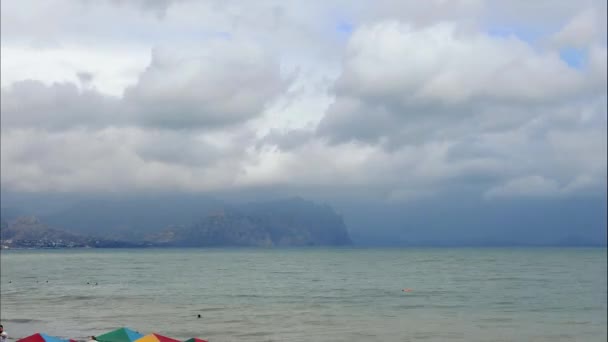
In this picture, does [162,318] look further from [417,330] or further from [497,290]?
[497,290]

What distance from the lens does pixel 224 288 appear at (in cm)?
9694

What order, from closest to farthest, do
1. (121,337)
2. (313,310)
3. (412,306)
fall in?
(121,337) → (313,310) → (412,306)

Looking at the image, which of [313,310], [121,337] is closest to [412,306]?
[313,310]

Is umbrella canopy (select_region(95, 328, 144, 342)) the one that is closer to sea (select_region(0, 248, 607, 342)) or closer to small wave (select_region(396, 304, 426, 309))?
sea (select_region(0, 248, 607, 342))

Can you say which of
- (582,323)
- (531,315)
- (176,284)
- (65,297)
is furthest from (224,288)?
(582,323)

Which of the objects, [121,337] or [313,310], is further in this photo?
[313,310]

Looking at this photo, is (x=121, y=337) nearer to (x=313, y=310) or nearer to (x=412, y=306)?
(x=313, y=310)

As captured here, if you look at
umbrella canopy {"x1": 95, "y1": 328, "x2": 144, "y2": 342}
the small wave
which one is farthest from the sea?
umbrella canopy {"x1": 95, "y1": 328, "x2": 144, "y2": 342}

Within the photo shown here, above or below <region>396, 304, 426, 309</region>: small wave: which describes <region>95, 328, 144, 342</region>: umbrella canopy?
above

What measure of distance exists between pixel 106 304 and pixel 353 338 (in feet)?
121

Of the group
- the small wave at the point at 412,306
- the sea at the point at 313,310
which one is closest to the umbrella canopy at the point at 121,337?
the sea at the point at 313,310

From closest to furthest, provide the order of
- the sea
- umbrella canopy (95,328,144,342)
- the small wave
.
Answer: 1. umbrella canopy (95,328,144,342)
2. the sea
3. the small wave

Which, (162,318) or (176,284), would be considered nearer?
(162,318)

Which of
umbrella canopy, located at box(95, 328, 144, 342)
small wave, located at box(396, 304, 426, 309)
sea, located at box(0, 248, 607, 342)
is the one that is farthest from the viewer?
small wave, located at box(396, 304, 426, 309)
